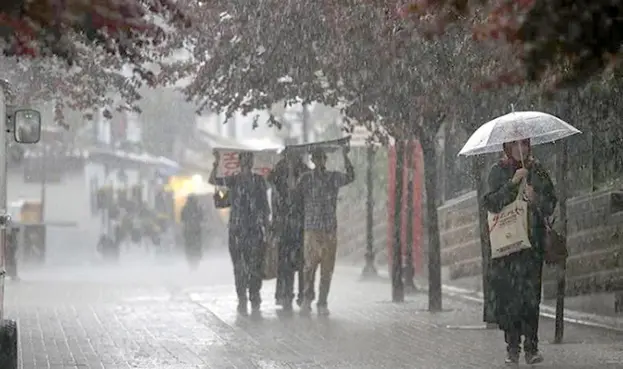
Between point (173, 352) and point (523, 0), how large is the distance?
23.4ft

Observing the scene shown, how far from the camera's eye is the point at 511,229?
11.1 meters

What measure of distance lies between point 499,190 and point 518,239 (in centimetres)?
44

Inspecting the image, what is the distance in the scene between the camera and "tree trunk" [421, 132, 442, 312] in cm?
1650

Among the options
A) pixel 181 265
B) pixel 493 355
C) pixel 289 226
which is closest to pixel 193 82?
pixel 289 226

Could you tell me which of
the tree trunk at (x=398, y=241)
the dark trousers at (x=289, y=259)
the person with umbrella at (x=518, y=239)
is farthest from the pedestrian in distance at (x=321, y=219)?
the person with umbrella at (x=518, y=239)

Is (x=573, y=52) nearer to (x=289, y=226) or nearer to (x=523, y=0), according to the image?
(x=523, y=0)

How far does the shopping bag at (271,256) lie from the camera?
17.1 meters

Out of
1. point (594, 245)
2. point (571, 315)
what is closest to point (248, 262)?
point (571, 315)

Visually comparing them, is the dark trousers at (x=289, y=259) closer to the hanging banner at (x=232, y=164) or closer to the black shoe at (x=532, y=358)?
the hanging banner at (x=232, y=164)

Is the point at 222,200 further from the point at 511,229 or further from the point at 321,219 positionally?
the point at 511,229

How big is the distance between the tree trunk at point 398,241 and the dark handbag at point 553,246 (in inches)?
276

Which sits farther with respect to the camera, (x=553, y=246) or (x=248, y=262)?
(x=248, y=262)

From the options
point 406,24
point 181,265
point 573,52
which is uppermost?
point 406,24

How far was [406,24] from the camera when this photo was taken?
11961mm
